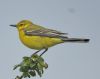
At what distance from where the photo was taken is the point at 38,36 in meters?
6.73

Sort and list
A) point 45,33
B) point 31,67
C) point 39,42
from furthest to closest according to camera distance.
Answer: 1. point 45,33
2. point 39,42
3. point 31,67

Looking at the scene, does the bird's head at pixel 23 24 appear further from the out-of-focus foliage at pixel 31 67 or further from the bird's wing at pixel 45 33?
the out-of-focus foliage at pixel 31 67

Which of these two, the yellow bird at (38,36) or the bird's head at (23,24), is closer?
the yellow bird at (38,36)

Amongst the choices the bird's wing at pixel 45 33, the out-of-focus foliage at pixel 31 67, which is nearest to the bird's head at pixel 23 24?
the bird's wing at pixel 45 33

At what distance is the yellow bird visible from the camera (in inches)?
247

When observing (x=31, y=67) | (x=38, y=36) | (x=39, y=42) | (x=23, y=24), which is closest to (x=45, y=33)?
(x=38, y=36)

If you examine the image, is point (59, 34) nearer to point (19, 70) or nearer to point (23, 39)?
point (23, 39)

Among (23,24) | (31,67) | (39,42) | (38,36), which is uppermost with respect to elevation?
(23,24)

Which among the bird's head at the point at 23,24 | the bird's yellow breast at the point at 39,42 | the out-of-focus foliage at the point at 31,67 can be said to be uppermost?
the bird's head at the point at 23,24

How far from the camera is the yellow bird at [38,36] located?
6281 millimetres

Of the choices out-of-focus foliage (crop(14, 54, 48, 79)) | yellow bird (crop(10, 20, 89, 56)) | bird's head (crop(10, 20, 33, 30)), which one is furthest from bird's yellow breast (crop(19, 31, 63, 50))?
out-of-focus foliage (crop(14, 54, 48, 79))

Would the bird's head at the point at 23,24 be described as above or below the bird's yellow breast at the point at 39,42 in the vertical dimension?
above

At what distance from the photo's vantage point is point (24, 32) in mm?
7098

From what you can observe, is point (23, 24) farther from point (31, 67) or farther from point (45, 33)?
point (31, 67)
